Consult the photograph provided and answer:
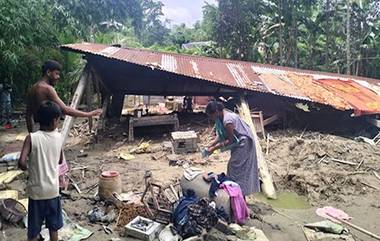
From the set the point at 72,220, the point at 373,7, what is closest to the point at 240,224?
the point at 72,220

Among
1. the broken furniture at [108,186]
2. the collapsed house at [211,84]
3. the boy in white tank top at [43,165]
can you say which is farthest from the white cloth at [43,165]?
the collapsed house at [211,84]

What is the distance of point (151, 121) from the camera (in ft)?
33.2

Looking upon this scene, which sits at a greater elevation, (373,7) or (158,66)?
(373,7)

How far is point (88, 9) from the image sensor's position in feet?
55.4

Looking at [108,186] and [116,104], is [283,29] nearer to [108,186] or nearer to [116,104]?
[116,104]

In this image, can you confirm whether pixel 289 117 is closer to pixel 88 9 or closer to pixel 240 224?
pixel 240 224

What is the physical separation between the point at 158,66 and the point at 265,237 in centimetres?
562

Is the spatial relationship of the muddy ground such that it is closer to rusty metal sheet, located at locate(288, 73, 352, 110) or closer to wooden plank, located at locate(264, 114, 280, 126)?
wooden plank, located at locate(264, 114, 280, 126)

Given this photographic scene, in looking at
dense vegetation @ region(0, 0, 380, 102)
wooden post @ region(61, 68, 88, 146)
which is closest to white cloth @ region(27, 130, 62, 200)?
wooden post @ region(61, 68, 88, 146)

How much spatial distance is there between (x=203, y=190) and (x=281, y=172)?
9.91 ft

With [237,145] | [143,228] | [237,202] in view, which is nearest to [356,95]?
[237,145]

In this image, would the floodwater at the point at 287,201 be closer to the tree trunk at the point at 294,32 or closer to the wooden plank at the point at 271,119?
the wooden plank at the point at 271,119

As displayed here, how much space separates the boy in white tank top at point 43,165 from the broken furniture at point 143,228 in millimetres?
1181

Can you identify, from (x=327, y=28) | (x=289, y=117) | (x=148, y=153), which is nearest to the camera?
(x=148, y=153)
